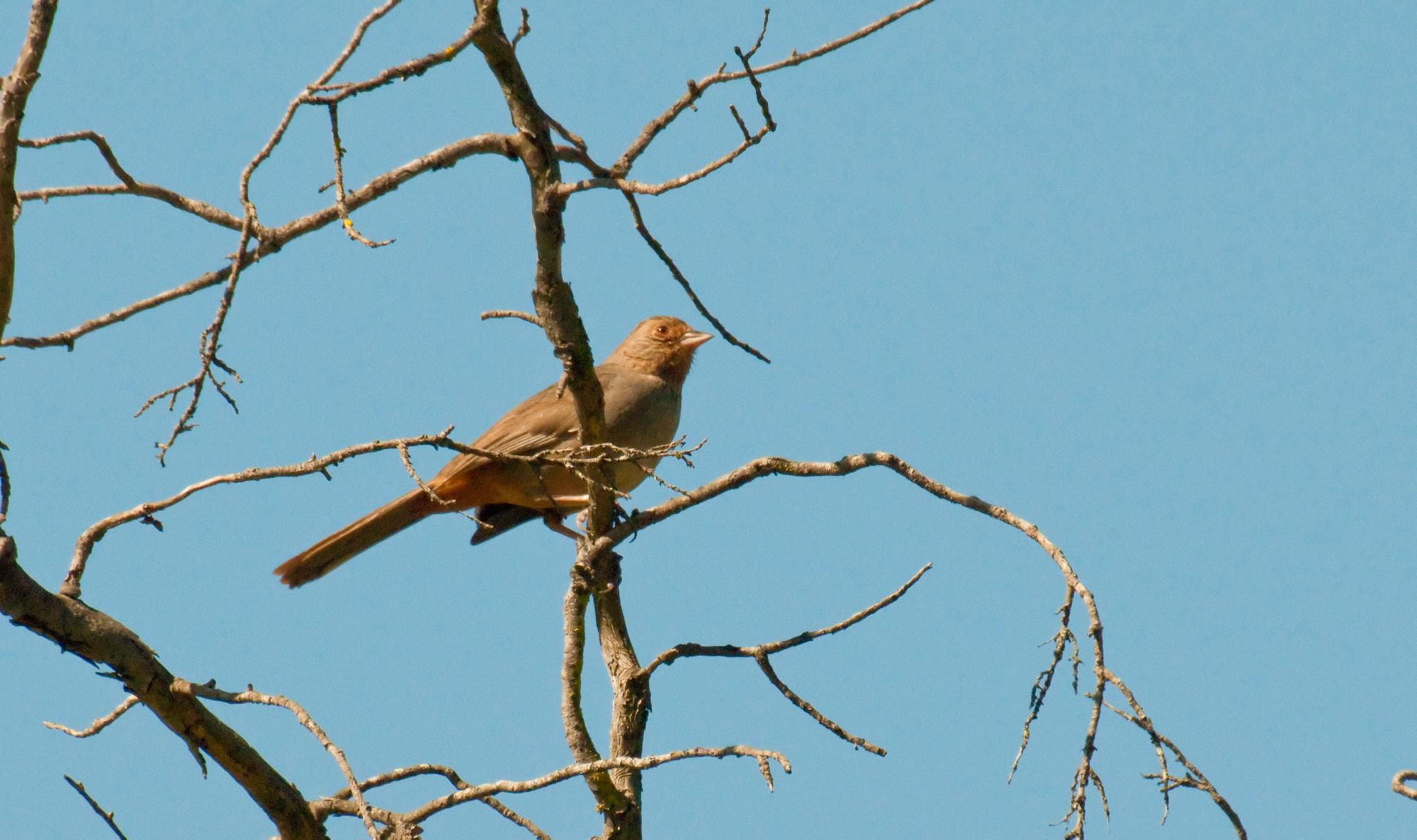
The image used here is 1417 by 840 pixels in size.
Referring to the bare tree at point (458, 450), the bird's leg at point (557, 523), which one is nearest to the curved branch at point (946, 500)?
the bare tree at point (458, 450)

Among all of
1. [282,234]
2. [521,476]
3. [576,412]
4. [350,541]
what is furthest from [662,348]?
[282,234]

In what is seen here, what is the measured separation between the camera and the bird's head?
Result: 8.39 m

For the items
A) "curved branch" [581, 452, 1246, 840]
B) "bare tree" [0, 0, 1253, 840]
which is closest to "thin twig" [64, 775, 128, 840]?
"bare tree" [0, 0, 1253, 840]

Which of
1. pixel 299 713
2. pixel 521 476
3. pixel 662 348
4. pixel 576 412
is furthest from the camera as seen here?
pixel 662 348

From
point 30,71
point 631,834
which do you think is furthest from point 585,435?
point 30,71

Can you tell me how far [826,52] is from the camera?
417 cm

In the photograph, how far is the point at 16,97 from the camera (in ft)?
12.2

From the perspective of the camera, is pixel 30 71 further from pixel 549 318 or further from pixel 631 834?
pixel 631 834

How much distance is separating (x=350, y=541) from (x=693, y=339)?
235 cm

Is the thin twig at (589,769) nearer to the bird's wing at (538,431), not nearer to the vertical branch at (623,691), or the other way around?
the vertical branch at (623,691)

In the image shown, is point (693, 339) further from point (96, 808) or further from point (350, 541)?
point (96, 808)

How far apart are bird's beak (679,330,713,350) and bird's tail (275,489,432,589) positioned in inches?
73.0

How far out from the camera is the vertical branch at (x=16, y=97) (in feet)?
12.0

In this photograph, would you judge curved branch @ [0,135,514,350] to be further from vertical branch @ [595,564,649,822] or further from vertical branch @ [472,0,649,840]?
vertical branch @ [595,564,649,822]
